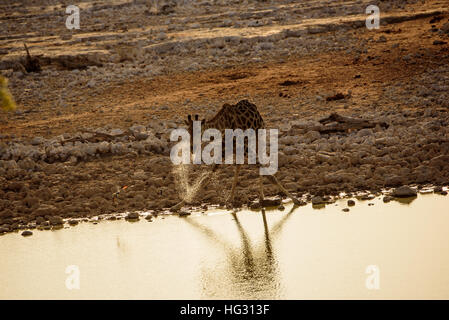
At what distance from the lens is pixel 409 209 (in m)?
8.18

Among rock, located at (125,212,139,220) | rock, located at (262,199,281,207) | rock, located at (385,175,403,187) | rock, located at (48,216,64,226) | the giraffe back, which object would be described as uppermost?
the giraffe back

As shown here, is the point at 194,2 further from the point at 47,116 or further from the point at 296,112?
the point at 296,112

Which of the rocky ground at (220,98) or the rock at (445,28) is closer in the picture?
the rocky ground at (220,98)

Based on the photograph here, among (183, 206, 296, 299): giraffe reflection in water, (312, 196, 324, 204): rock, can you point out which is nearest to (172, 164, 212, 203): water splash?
(183, 206, 296, 299): giraffe reflection in water

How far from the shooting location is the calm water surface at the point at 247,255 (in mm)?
6520

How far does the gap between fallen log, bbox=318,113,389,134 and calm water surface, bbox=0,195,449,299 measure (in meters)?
2.77

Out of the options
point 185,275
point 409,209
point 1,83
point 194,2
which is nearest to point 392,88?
point 409,209

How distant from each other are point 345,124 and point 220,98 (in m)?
3.86

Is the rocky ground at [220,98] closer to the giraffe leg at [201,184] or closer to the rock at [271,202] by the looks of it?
the giraffe leg at [201,184]

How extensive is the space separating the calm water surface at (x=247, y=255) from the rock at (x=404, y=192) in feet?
0.36

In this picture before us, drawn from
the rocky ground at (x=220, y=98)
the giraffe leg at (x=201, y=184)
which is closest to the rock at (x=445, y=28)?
the rocky ground at (x=220, y=98)

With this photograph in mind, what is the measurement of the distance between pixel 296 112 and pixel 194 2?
59.6 feet

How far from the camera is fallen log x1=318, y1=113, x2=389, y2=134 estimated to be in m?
11.0

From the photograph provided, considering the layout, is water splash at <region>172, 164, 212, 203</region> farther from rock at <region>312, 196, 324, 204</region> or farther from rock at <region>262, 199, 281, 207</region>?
rock at <region>312, 196, 324, 204</region>
